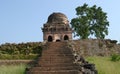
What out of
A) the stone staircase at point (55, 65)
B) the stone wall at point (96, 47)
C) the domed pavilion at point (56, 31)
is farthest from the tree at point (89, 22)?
the stone staircase at point (55, 65)

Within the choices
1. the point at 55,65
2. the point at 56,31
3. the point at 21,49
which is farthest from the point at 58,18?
the point at 55,65

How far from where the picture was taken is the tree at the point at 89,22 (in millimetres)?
36562

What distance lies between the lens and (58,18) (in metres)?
37.6

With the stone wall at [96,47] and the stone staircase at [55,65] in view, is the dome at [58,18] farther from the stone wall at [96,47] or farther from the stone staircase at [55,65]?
the stone staircase at [55,65]

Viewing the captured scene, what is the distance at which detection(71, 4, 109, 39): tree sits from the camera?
36.6m

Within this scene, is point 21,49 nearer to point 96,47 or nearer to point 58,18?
point 96,47

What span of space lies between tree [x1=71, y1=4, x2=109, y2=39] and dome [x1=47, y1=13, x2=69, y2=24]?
4.06 ft

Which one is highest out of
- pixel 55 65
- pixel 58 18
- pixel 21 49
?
pixel 58 18

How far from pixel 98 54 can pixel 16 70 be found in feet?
50.4

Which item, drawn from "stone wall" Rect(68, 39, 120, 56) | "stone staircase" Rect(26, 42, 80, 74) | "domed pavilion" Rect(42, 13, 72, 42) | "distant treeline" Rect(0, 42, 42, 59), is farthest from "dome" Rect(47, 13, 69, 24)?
"stone staircase" Rect(26, 42, 80, 74)

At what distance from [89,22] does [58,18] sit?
3310 mm

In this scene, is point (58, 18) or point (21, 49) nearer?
point (21, 49)

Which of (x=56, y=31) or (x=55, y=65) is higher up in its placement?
(x=56, y=31)

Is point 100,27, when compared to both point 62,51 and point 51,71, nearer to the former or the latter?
point 62,51
